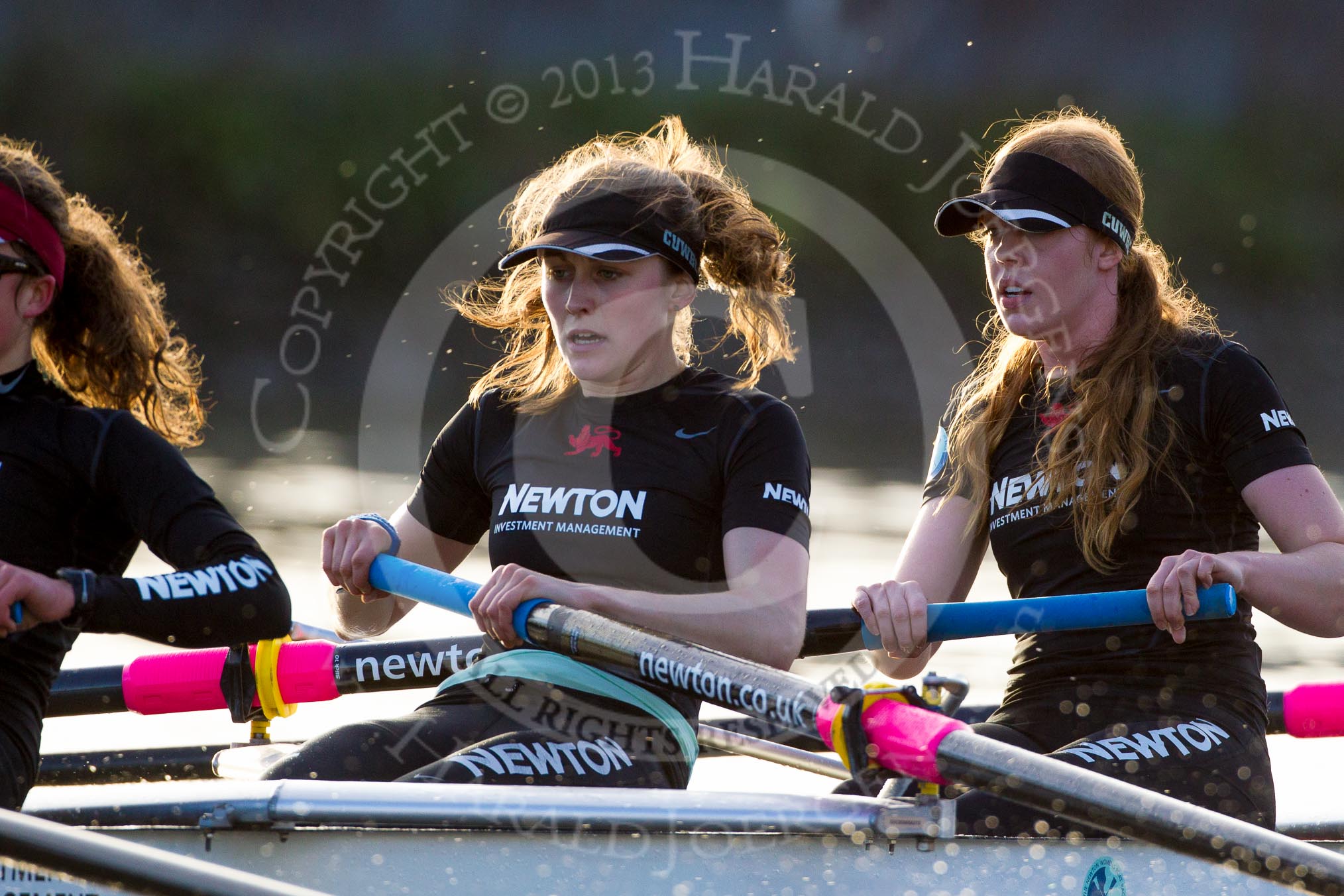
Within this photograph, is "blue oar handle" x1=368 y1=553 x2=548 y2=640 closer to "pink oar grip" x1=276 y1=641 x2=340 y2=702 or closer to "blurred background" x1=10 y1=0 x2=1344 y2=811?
"pink oar grip" x1=276 y1=641 x2=340 y2=702

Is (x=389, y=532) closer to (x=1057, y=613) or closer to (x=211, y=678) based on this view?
(x=211, y=678)

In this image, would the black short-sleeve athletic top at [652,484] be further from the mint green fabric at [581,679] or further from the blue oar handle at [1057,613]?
the blue oar handle at [1057,613]

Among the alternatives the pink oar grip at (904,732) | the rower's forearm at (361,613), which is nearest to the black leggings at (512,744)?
the pink oar grip at (904,732)

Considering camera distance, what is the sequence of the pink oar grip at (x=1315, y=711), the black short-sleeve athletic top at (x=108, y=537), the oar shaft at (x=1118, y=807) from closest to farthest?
the oar shaft at (x=1118, y=807), the black short-sleeve athletic top at (x=108, y=537), the pink oar grip at (x=1315, y=711)

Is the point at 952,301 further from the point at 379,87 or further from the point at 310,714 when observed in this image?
the point at 310,714

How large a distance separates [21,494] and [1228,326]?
14638 millimetres

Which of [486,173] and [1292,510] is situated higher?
[486,173]

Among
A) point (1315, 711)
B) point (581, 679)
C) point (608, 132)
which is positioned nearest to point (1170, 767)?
point (581, 679)

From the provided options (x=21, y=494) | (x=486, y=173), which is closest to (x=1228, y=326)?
(x=486, y=173)

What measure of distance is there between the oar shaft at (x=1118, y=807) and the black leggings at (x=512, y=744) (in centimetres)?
50

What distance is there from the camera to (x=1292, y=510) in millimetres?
2377

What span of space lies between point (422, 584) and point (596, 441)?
0.36 meters

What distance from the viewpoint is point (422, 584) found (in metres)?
2.60

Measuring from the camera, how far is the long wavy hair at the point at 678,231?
265 centimetres
